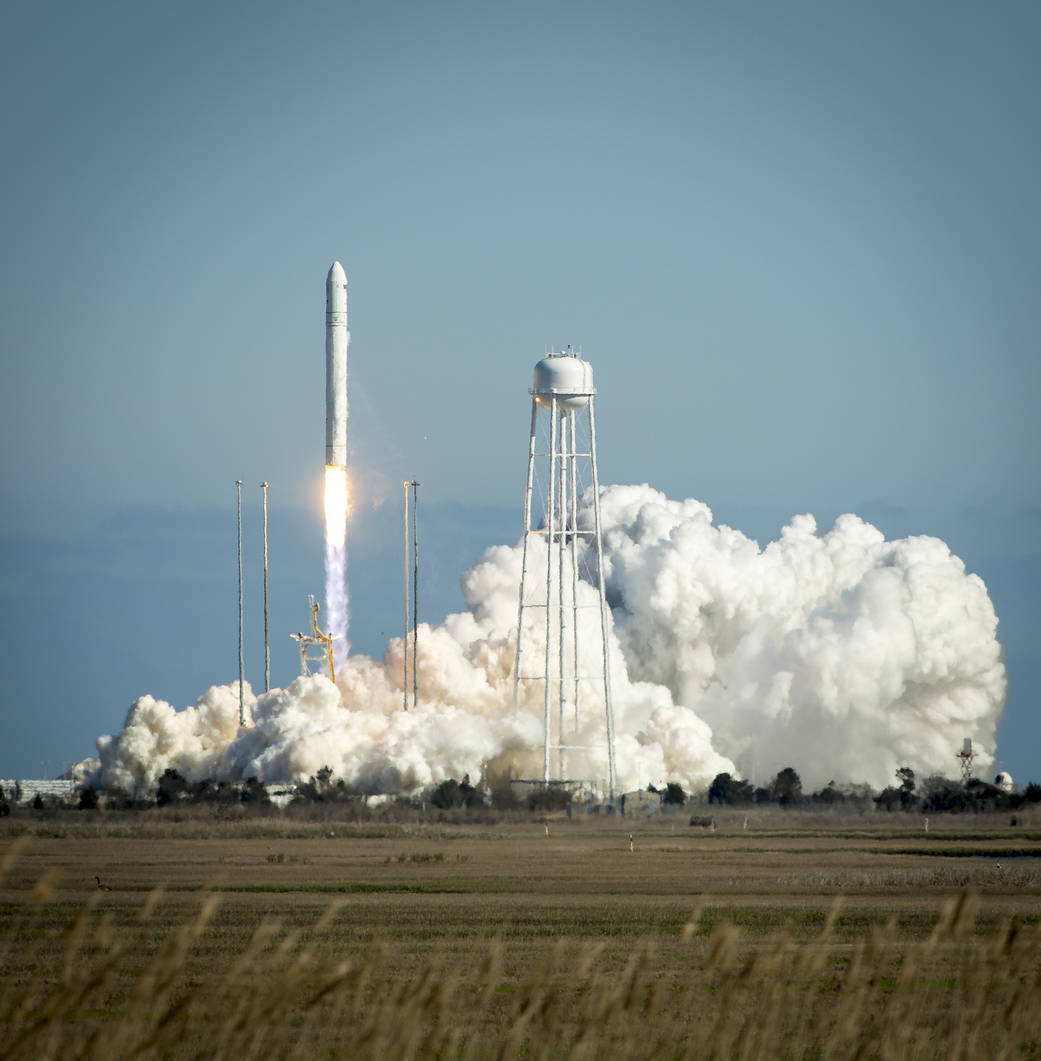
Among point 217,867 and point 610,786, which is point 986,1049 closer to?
point 217,867

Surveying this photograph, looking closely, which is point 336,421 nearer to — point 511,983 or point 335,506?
point 335,506

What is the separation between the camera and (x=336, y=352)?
241ft

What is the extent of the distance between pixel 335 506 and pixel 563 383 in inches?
394

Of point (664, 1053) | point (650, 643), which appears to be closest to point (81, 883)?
point (664, 1053)

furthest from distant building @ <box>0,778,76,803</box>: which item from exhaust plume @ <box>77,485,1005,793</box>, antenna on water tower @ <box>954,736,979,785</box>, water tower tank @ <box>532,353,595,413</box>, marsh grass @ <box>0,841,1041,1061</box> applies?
marsh grass @ <box>0,841,1041,1061</box>

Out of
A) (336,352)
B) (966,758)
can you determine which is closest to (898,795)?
(966,758)

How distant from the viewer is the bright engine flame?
7112cm

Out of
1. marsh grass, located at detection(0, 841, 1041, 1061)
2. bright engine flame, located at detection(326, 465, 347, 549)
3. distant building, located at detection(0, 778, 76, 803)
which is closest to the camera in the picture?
marsh grass, located at detection(0, 841, 1041, 1061)

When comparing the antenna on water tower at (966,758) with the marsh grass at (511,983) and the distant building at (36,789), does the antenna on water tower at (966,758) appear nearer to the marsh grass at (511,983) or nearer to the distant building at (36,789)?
the distant building at (36,789)

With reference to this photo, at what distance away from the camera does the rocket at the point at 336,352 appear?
72562 millimetres

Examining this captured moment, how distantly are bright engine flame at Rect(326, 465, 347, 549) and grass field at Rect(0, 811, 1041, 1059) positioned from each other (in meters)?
11.1

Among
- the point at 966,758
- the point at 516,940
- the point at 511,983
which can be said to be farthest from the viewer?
the point at 966,758

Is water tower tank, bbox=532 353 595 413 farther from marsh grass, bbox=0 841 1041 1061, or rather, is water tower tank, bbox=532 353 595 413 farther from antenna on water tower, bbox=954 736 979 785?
marsh grass, bbox=0 841 1041 1061

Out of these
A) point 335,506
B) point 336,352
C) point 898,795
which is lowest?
point 898,795
